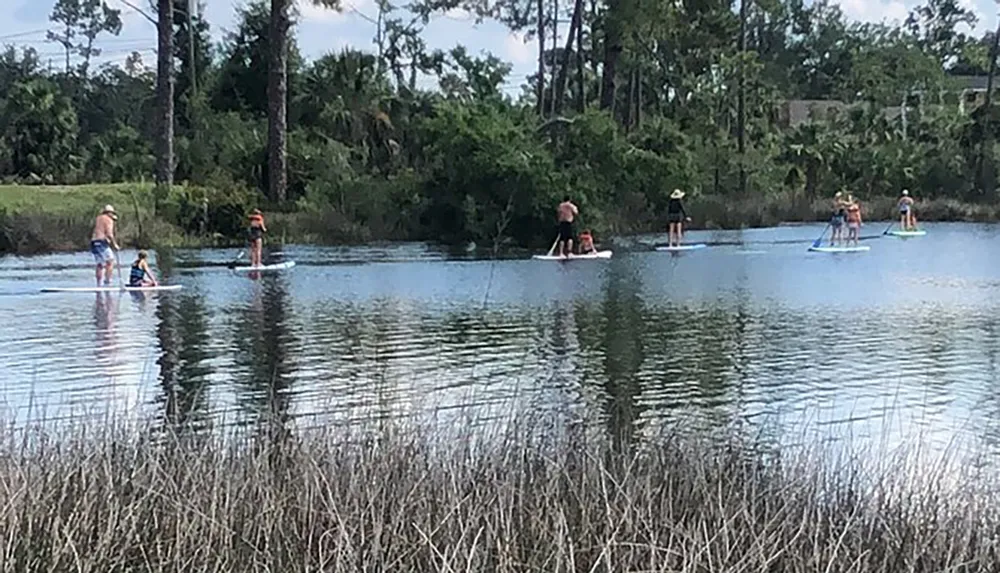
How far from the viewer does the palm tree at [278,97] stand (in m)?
40.9

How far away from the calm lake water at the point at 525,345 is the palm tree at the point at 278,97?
31.9ft

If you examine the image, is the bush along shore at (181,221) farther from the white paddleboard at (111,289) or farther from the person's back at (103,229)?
the white paddleboard at (111,289)

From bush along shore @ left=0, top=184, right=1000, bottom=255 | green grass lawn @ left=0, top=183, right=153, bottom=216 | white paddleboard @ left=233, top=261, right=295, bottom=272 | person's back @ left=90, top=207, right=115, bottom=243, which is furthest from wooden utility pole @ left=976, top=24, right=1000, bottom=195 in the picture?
person's back @ left=90, top=207, right=115, bottom=243

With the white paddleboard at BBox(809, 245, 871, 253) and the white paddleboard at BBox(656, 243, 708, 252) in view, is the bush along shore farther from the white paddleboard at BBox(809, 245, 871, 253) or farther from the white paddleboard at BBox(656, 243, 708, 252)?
the white paddleboard at BBox(809, 245, 871, 253)

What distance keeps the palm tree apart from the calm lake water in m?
9.72

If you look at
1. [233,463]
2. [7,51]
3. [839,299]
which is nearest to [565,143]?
[839,299]

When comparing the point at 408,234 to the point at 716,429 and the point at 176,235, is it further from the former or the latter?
the point at 716,429

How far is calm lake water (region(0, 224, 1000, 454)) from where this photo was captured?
13086 mm

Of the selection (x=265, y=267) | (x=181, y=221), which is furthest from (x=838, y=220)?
(x=181, y=221)

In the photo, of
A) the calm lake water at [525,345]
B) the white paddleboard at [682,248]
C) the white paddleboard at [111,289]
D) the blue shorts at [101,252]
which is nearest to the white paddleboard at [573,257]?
the calm lake water at [525,345]

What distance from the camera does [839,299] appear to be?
24.6 meters

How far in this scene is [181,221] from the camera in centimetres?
3938

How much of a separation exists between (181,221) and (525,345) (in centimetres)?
2307

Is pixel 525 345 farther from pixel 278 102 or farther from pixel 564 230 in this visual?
pixel 278 102
